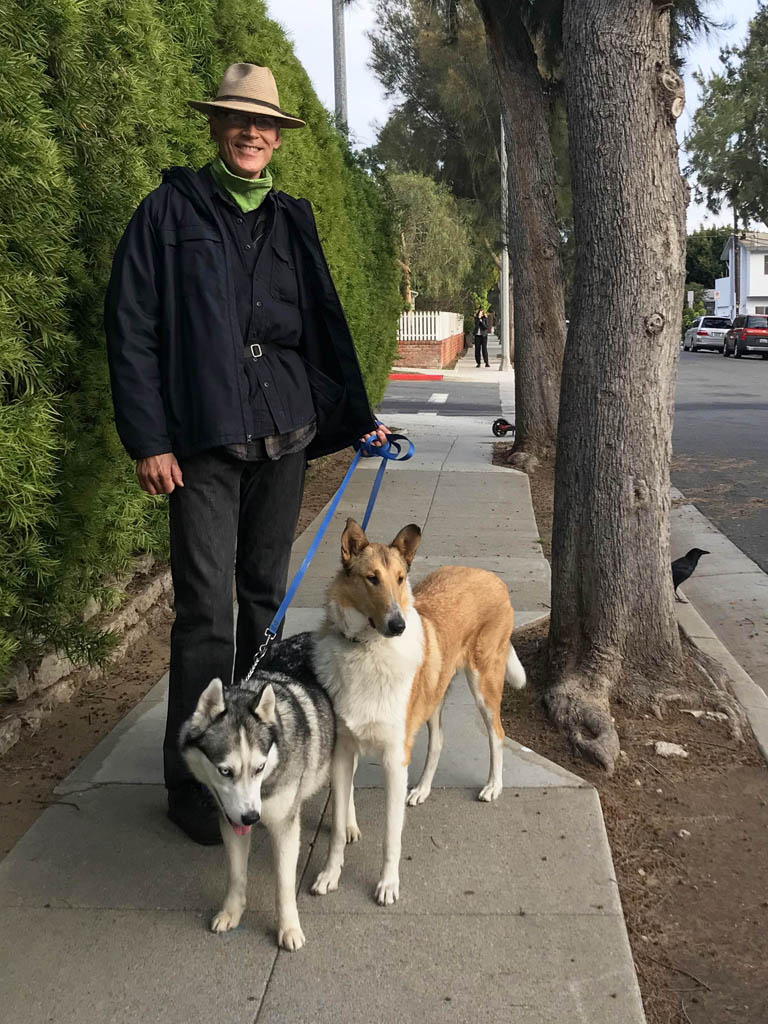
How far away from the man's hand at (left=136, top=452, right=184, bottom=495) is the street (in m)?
6.09

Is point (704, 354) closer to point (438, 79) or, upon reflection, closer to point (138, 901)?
point (438, 79)

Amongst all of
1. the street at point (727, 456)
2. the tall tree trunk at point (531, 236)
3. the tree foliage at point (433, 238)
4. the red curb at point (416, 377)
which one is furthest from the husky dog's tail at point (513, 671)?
the tree foliage at point (433, 238)

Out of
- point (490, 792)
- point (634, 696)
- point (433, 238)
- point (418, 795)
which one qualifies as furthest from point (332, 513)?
point (433, 238)

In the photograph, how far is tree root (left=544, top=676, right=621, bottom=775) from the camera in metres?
4.18

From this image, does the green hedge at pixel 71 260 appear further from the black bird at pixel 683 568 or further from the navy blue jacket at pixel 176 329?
the black bird at pixel 683 568

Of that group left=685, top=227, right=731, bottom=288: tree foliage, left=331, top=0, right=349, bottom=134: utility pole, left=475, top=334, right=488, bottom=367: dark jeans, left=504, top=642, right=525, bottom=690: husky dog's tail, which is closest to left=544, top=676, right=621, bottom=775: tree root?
left=504, top=642, right=525, bottom=690: husky dog's tail

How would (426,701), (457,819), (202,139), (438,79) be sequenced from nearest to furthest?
(426,701)
(457,819)
(202,139)
(438,79)

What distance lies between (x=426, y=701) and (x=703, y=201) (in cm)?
5077

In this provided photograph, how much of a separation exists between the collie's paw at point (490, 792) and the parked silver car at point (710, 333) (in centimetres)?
4551

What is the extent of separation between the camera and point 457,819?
12.1 ft

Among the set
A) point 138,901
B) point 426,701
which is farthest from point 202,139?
point 138,901

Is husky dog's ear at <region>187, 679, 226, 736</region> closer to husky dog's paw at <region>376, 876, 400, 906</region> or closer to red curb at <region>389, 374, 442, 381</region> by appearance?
husky dog's paw at <region>376, 876, 400, 906</region>

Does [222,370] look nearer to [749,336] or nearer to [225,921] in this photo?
[225,921]

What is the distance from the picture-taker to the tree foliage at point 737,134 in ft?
137
